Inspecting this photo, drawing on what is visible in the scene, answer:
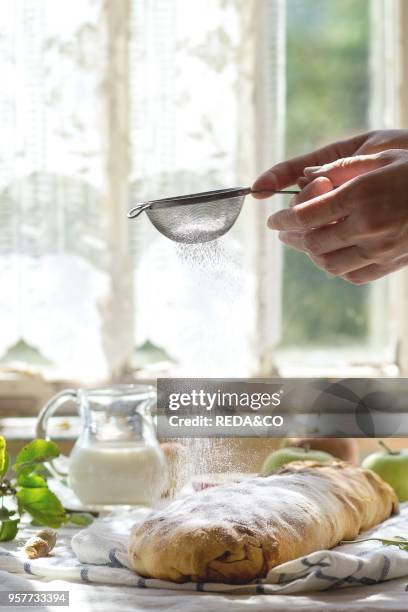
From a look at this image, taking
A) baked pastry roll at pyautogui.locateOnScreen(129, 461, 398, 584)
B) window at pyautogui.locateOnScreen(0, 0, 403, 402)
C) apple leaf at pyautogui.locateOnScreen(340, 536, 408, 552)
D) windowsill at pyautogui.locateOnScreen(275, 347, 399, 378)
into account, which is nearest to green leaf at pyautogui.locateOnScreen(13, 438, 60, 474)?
baked pastry roll at pyautogui.locateOnScreen(129, 461, 398, 584)

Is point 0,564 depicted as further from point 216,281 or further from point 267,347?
point 267,347

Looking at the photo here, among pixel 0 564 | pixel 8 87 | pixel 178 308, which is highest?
pixel 8 87

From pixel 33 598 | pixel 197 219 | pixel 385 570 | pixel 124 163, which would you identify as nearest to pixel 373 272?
pixel 197 219

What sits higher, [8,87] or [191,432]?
[8,87]

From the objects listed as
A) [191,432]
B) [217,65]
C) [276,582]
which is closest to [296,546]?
[276,582]

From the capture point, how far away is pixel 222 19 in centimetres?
200

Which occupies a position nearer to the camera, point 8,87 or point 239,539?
point 239,539

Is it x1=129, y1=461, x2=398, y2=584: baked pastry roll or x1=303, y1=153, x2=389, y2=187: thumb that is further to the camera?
x1=303, y1=153, x2=389, y2=187: thumb

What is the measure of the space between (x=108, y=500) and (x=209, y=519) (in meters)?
0.25

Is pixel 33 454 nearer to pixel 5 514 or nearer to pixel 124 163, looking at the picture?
pixel 5 514

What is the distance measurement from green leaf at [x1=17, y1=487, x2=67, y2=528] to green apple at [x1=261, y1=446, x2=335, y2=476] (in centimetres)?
19

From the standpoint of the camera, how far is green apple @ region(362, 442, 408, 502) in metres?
0.89

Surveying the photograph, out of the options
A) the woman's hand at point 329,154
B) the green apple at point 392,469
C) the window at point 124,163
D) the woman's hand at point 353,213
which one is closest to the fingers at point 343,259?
the woman's hand at point 353,213

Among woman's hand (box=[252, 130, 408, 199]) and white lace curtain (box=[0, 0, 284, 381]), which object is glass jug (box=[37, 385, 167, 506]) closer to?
woman's hand (box=[252, 130, 408, 199])
